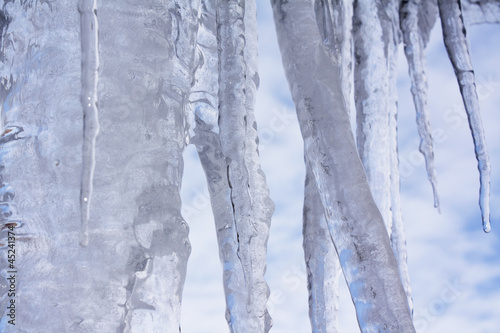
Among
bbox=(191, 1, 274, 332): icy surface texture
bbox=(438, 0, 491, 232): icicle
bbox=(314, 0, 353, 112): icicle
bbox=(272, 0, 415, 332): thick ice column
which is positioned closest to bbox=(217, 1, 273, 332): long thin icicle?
bbox=(191, 1, 274, 332): icy surface texture

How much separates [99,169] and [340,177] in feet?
2.35

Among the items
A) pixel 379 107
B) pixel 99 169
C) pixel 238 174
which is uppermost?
pixel 379 107

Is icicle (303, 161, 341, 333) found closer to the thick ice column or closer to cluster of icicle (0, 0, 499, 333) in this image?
cluster of icicle (0, 0, 499, 333)

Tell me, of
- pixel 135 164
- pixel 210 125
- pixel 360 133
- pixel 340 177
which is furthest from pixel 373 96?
pixel 135 164

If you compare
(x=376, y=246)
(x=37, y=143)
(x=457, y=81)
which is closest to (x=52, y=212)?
(x=37, y=143)

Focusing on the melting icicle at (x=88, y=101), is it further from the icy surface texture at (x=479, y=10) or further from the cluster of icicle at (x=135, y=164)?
the icy surface texture at (x=479, y=10)

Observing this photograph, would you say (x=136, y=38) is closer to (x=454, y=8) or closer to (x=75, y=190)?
(x=75, y=190)

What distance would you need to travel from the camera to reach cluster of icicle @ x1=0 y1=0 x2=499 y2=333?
1182 millimetres

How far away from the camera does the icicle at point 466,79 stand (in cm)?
248

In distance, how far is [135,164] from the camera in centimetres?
131

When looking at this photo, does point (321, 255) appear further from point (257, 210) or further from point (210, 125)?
point (210, 125)

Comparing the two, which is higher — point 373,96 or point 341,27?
point 341,27

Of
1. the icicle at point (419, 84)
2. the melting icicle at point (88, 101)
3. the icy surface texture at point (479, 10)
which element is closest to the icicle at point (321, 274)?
the icicle at point (419, 84)

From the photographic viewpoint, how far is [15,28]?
54.6 inches
